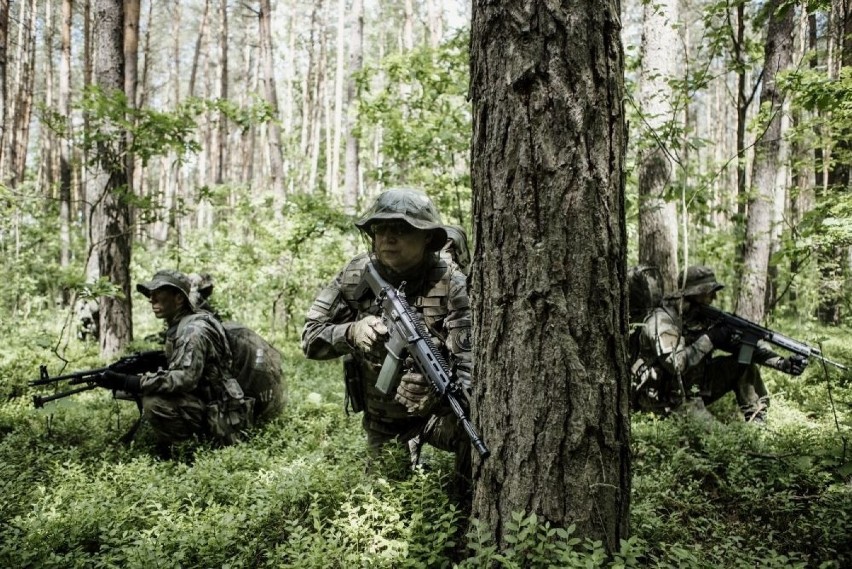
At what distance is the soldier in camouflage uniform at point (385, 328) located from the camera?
9.93ft

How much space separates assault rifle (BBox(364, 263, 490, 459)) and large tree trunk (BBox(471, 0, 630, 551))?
0.53 meters

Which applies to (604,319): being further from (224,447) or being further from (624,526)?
(224,447)

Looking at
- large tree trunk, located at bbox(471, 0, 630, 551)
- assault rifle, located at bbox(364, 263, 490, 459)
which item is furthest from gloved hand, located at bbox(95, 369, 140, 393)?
large tree trunk, located at bbox(471, 0, 630, 551)

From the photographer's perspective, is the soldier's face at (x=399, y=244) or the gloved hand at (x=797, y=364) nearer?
the soldier's face at (x=399, y=244)

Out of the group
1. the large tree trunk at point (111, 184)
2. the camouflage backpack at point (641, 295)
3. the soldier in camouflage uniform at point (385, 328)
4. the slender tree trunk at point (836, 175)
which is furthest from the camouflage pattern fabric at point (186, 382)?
the slender tree trunk at point (836, 175)

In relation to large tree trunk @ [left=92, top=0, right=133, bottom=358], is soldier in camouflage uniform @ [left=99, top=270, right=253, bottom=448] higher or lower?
lower

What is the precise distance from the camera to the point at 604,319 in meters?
2.09

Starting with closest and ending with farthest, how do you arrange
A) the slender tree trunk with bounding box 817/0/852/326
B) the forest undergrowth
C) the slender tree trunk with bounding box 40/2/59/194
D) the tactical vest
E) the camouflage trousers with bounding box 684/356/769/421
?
the forest undergrowth
the tactical vest
the slender tree trunk with bounding box 817/0/852/326
the camouflage trousers with bounding box 684/356/769/421
the slender tree trunk with bounding box 40/2/59/194

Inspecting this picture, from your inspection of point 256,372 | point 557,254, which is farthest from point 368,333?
point 256,372

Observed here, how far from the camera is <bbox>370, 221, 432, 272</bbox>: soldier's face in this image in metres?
3.21

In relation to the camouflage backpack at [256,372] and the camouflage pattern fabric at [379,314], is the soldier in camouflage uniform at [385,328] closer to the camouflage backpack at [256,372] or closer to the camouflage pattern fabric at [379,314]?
the camouflage pattern fabric at [379,314]

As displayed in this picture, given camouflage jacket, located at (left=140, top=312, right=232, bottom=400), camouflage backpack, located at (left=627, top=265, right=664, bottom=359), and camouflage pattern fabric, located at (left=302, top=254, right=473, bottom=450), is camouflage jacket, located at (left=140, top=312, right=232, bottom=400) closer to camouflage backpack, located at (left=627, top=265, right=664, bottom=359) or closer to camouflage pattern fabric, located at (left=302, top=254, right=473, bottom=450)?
camouflage pattern fabric, located at (left=302, top=254, right=473, bottom=450)

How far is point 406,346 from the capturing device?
291cm

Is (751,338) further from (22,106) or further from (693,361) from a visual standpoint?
(22,106)
